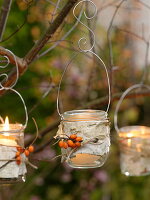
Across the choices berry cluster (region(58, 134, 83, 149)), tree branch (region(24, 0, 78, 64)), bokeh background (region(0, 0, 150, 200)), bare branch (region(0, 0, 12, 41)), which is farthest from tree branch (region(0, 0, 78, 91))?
bokeh background (region(0, 0, 150, 200))

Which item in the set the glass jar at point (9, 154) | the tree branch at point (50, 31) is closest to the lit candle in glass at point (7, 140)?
the glass jar at point (9, 154)


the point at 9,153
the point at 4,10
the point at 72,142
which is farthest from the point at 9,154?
the point at 4,10

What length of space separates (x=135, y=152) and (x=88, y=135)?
25 cm

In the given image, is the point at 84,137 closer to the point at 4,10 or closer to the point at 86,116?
the point at 86,116

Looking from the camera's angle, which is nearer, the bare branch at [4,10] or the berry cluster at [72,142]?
the berry cluster at [72,142]

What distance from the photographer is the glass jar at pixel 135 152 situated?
3.67ft

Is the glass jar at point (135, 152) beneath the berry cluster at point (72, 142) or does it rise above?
beneath

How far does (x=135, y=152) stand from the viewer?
113cm

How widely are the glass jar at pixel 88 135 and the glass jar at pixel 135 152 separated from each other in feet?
0.52

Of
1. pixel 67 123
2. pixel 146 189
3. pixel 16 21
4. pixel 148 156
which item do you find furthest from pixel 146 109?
pixel 67 123

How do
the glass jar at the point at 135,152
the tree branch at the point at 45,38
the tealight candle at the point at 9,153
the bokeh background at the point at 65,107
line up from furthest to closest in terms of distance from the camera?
the bokeh background at the point at 65,107 < the glass jar at the point at 135,152 < the tree branch at the point at 45,38 < the tealight candle at the point at 9,153

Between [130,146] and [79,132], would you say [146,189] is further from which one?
[79,132]

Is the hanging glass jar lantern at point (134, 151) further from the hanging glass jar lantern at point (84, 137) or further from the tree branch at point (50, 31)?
the tree branch at point (50, 31)

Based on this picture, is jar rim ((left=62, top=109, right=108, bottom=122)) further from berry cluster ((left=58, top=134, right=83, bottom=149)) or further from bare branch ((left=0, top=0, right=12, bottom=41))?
bare branch ((left=0, top=0, right=12, bottom=41))
